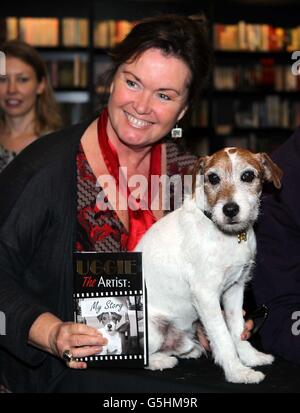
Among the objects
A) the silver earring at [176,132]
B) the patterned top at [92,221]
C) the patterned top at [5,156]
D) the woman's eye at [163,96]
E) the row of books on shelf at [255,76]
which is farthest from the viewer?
the row of books on shelf at [255,76]

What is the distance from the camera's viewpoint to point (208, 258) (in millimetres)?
1955

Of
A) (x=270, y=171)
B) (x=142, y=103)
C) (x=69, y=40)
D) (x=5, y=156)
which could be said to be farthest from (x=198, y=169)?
(x=69, y=40)

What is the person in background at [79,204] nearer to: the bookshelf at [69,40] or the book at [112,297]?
the book at [112,297]

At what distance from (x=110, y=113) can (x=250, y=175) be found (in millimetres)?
637

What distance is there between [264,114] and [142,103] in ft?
22.7

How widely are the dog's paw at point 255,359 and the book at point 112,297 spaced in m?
0.36

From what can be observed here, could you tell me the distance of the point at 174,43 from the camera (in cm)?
228

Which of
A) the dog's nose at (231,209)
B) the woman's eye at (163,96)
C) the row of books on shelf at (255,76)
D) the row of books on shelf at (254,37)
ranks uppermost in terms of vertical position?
the row of books on shelf at (254,37)

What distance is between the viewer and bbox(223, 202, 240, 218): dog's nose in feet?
6.15

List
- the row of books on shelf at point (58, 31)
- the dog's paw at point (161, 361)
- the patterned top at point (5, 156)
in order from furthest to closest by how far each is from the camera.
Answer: the row of books on shelf at point (58, 31), the patterned top at point (5, 156), the dog's paw at point (161, 361)

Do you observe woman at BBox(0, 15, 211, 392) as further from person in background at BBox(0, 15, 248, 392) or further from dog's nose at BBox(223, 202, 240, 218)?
dog's nose at BBox(223, 202, 240, 218)

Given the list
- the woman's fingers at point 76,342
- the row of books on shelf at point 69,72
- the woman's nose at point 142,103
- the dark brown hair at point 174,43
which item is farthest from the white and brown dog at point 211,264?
the row of books on shelf at point 69,72

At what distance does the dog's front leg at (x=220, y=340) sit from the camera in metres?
1.84

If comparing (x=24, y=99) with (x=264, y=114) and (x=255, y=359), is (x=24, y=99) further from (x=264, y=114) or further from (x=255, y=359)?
(x=264, y=114)
